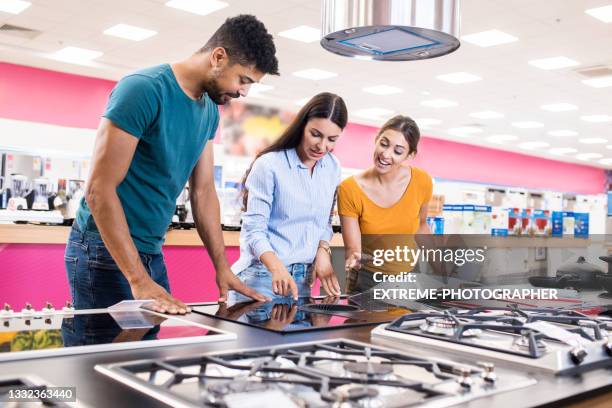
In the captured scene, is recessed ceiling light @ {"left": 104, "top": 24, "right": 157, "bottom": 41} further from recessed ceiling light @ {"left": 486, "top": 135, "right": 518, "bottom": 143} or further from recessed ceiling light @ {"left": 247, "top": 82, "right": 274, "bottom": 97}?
recessed ceiling light @ {"left": 486, "top": 135, "right": 518, "bottom": 143}

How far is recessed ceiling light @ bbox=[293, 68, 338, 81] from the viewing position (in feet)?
29.5

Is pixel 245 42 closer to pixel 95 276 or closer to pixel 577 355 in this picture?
pixel 95 276

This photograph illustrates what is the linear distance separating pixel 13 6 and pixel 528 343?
22.4 feet

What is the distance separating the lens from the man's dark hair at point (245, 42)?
158 cm

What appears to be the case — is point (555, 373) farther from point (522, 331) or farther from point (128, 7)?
point (128, 7)

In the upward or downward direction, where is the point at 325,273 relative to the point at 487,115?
downward

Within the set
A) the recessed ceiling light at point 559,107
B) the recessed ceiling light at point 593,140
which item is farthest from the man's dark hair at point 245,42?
the recessed ceiling light at point 593,140

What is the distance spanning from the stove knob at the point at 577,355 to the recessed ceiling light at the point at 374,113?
10931 millimetres

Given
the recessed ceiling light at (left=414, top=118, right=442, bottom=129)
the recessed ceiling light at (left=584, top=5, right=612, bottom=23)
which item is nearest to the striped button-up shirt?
the recessed ceiling light at (left=584, top=5, right=612, bottom=23)

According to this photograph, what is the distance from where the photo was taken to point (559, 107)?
10961mm

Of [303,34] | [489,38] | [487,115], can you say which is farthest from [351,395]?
[487,115]

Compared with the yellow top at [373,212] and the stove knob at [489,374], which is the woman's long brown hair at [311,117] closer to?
the yellow top at [373,212]

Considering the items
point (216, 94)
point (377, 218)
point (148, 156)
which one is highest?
point (216, 94)

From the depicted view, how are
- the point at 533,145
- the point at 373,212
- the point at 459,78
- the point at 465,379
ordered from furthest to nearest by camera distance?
1. the point at 533,145
2. the point at 459,78
3. the point at 373,212
4. the point at 465,379
